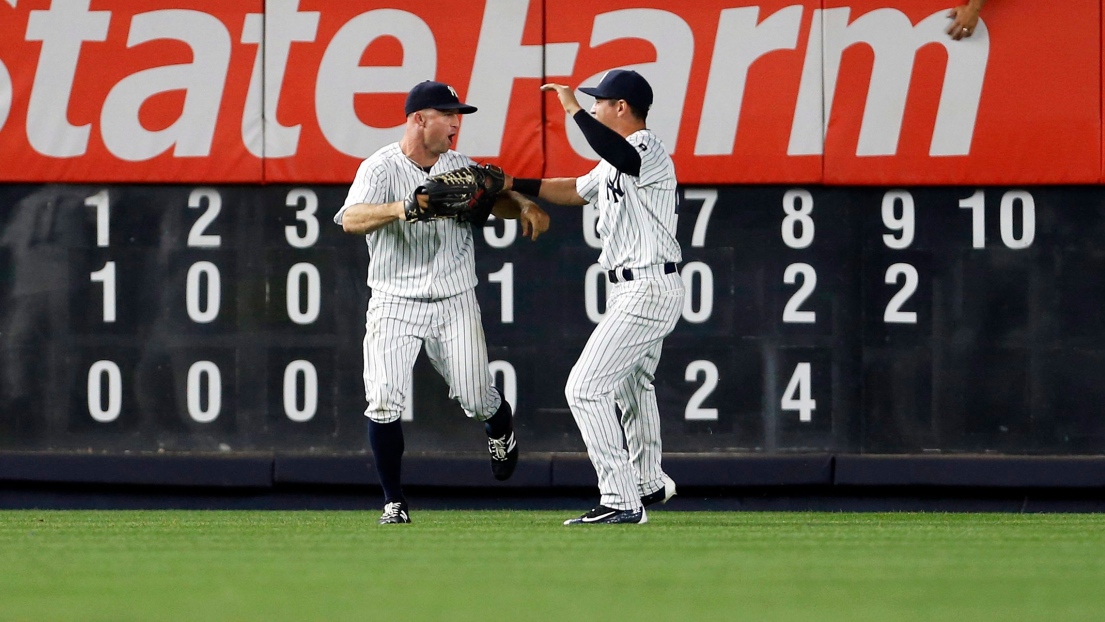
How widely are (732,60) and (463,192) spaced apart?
209cm

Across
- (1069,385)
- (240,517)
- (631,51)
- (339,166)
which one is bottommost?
(240,517)

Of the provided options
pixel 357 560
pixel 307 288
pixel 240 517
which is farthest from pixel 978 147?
pixel 357 560

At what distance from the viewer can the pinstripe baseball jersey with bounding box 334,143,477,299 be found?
720 centimetres

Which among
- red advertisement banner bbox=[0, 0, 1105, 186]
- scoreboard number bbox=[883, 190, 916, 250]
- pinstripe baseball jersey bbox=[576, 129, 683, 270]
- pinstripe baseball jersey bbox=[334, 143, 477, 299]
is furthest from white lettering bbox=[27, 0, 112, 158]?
scoreboard number bbox=[883, 190, 916, 250]

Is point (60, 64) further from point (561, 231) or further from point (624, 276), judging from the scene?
point (624, 276)

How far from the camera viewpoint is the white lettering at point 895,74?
8445 mm

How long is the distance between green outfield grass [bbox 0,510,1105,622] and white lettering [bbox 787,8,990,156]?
206 cm

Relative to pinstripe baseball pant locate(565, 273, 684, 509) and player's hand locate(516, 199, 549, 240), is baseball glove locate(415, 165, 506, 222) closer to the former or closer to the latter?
player's hand locate(516, 199, 549, 240)

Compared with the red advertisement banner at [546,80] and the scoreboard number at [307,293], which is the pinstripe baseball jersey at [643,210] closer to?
the red advertisement banner at [546,80]

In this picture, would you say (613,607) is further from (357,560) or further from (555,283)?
(555,283)

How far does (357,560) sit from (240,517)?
2.93m

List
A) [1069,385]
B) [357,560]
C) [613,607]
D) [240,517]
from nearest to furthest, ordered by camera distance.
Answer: [613,607]
[357,560]
[240,517]
[1069,385]

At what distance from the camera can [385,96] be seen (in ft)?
28.0

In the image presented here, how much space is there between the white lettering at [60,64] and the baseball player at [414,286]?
2041mm
